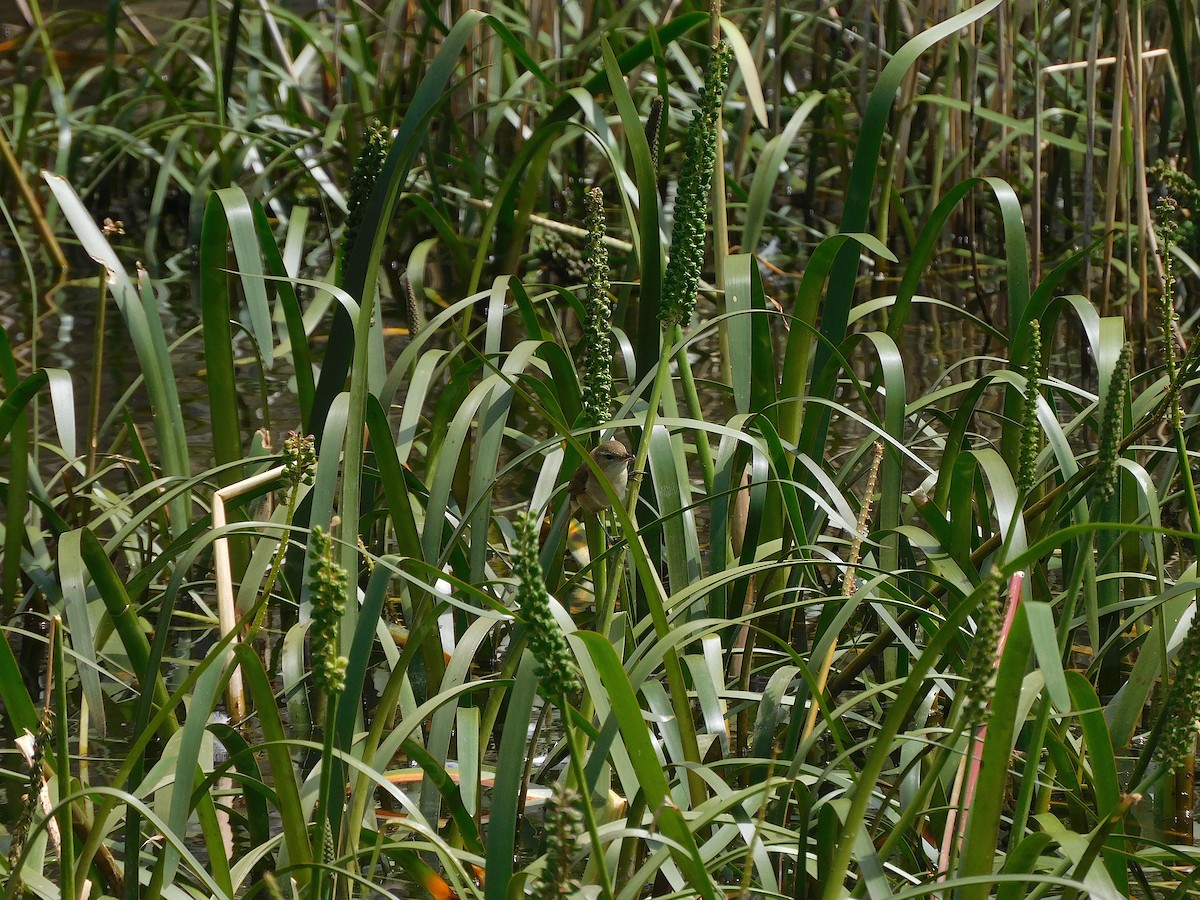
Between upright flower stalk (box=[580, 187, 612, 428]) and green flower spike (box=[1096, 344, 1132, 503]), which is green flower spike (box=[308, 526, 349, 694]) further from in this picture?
green flower spike (box=[1096, 344, 1132, 503])

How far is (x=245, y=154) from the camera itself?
169 inches

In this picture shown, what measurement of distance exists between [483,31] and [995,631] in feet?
14.1

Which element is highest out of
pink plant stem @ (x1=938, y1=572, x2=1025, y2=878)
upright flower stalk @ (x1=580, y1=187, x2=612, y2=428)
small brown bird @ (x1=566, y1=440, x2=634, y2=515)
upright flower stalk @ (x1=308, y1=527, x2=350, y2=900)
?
upright flower stalk @ (x1=580, y1=187, x2=612, y2=428)

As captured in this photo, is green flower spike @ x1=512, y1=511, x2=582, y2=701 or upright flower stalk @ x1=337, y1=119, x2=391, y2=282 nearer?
green flower spike @ x1=512, y1=511, x2=582, y2=701

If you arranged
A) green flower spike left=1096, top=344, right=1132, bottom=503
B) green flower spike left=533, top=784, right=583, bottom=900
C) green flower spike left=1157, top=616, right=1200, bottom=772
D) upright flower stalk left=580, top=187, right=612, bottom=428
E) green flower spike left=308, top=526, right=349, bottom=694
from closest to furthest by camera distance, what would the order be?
green flower spike left=533, top=784, right=583, bottom=900, green flower spike left=308, top=526, right=349, bottom=694, green flower spike left=1157, top=616, right=1200, bottom=772, green flower spike left=1096, top=344, right=1132, bottom=503, upright flower stalk left=580, top=187, right=612, bottom=428

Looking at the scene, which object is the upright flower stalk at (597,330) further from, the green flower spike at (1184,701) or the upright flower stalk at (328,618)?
the green flower spike at (1184,701)

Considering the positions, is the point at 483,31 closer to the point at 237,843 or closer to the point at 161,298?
the point at 161,298

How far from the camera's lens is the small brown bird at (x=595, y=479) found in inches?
60.5

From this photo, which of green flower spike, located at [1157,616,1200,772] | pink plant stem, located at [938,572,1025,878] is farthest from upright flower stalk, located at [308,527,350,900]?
green flower spike, located at [1157,616,1200,772]

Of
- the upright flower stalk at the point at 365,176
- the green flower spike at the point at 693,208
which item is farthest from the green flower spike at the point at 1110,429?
the upright flower stalk at the point at 365,176

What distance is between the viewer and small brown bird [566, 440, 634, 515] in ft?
5.04

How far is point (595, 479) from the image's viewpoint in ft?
4.98

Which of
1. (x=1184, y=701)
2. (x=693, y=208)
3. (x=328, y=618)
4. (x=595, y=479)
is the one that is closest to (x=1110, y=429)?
(x=1184, y=701)

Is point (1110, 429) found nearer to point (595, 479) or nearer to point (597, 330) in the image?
point (597, 330)
